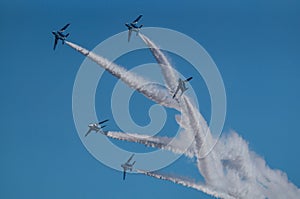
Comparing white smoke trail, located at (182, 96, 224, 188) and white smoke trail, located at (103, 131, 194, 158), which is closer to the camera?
white smoke trail, located at (182, 96, 224, 188)

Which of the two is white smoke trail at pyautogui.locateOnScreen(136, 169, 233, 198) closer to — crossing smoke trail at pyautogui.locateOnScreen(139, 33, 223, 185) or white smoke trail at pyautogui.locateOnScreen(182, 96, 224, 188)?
white smoke trail at pyautogui.locateOnScreen(182, 96, 224, 188)

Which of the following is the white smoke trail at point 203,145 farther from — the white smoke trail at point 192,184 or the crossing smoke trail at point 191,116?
the white smoke trail at point 192,184

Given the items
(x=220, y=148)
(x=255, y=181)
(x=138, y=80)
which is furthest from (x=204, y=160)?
(x=138, y=80)

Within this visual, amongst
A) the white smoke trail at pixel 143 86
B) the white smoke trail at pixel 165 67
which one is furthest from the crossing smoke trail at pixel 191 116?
the white smoke trail at pixel 143 86

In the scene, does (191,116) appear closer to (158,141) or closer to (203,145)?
(203,145)

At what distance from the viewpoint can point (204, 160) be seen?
19.5 meters

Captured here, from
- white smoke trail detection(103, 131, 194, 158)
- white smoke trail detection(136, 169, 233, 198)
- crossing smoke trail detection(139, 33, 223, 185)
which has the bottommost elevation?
white smoke trail detection(136, 169, 233, 198)

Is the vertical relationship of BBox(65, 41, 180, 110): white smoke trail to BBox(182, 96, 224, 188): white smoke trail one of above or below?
above

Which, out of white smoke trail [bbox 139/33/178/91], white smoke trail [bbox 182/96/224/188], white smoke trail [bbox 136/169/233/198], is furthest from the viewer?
white smoke trail [bbox 136/169/233/198]

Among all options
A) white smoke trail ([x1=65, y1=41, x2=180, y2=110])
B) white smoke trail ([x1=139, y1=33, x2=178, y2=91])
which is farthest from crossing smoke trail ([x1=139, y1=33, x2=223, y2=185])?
white smoke trail ([x1=65, y1=41, x2=180, y2=110])

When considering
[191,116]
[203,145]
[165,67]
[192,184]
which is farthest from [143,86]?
[192,184]

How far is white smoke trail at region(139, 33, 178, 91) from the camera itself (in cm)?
1911

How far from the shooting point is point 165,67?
62.8 feet

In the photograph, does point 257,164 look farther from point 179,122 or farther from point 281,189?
point 179,122
